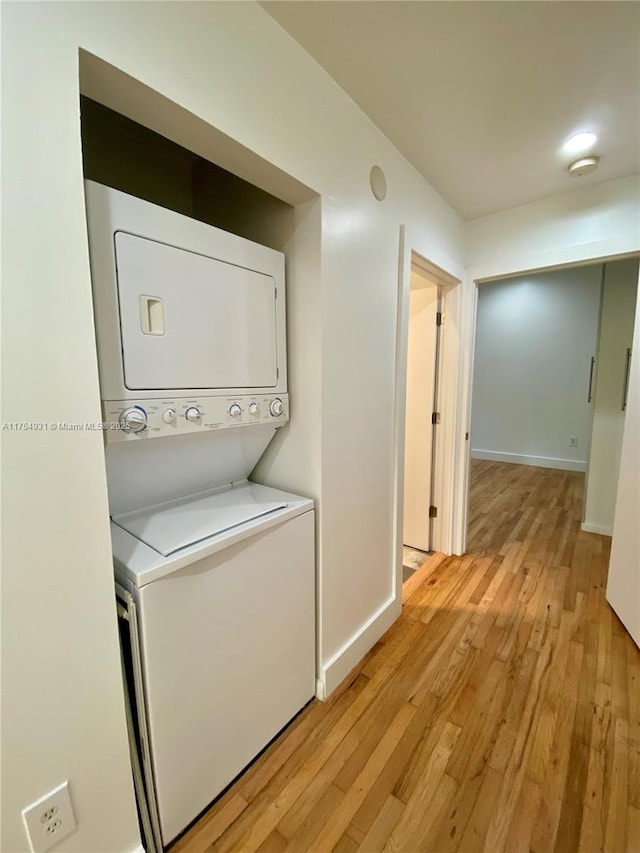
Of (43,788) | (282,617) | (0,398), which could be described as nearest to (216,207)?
(0,398)

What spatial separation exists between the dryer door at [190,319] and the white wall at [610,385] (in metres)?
3.00

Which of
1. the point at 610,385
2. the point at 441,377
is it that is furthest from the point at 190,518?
→ the point at 610,385

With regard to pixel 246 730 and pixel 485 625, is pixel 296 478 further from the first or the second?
pixel 485 625

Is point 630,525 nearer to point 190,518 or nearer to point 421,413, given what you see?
point 421,413

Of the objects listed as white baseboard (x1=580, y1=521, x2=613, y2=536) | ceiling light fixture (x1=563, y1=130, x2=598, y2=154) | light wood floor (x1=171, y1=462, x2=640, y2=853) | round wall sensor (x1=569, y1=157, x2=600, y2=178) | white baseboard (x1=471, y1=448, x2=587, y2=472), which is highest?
ceiling light fixture (x1=563, y1=130, x2=598, y2=154)

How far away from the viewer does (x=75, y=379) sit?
2.49 feet

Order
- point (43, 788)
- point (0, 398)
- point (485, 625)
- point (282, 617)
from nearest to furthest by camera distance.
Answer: point (0, 398), point (43, 788), point (282, 617), point (485, 625)

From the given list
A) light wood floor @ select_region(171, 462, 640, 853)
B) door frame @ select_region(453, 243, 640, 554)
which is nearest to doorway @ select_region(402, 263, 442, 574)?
door frame @ select_region(453, 243, 640, 554)

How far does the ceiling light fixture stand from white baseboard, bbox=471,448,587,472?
4.47 meters

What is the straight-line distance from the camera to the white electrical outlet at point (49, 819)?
761mm

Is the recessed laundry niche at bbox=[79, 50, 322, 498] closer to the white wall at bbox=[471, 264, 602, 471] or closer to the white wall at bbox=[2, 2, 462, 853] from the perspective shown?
the white wall at bbox=[2, 2, 462, 853]

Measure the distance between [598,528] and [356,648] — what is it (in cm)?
264

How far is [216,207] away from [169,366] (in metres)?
1.06

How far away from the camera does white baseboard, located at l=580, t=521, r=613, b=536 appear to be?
9.97 ft
